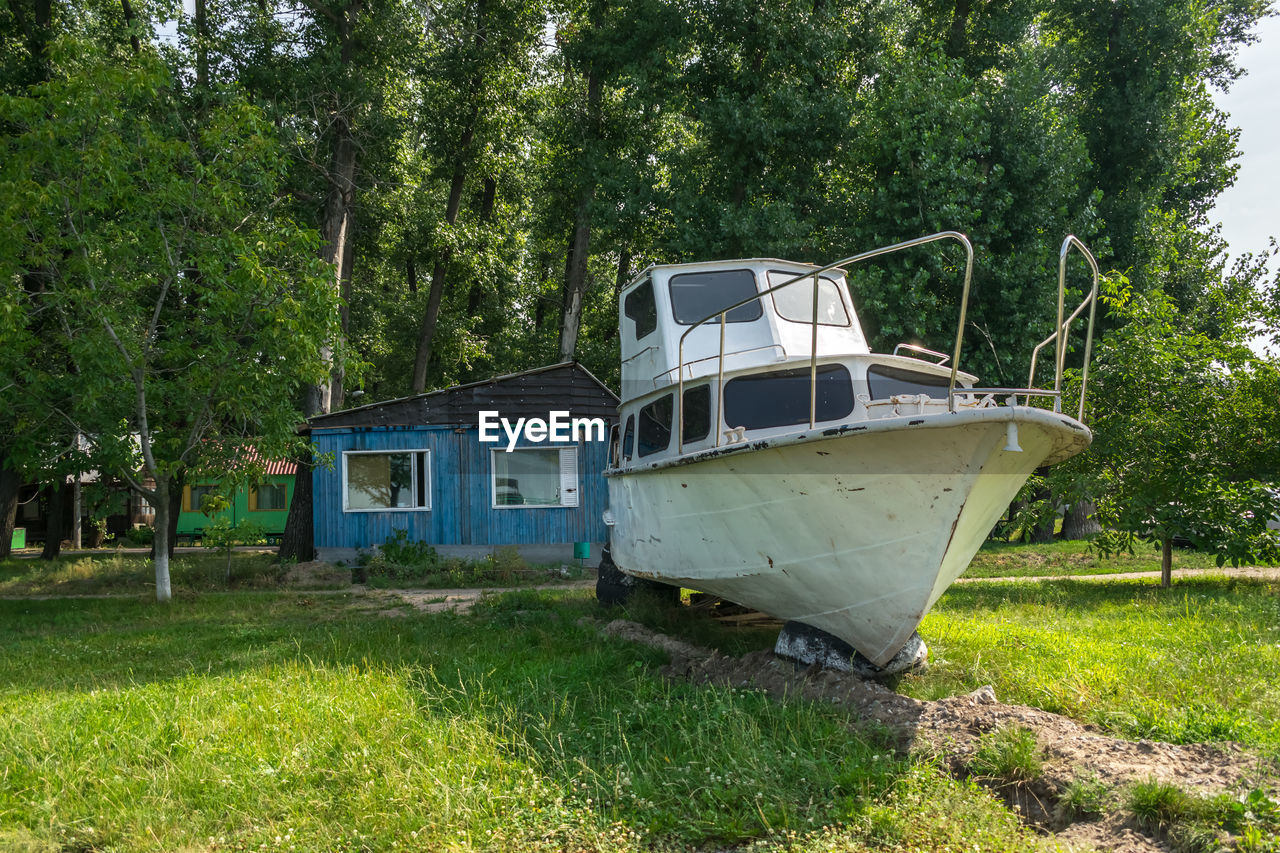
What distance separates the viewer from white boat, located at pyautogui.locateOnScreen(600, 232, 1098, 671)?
5.40 metres

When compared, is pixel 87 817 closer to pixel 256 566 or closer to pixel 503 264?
pixel 256 566

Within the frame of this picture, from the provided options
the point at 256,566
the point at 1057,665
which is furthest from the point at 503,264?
the point at 1057,665

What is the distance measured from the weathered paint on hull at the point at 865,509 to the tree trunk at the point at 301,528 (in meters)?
12.7

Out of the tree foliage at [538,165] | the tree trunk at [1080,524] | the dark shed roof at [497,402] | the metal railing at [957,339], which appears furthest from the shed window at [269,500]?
the metal railing at [957,339]

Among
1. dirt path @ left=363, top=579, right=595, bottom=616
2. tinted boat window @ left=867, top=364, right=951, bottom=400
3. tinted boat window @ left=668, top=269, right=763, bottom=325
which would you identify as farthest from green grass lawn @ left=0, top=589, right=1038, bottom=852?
dirt path @ left=363, top=579, right=595, bottom=616

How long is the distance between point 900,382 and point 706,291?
7.76 feet

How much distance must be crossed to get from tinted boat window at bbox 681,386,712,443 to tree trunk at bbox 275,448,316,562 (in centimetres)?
1174

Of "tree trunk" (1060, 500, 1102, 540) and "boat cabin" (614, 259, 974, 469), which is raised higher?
"boat cabin" (614, 259, 974, 469)

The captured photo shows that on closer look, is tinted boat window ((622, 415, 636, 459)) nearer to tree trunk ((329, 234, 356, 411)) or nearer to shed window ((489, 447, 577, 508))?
shed window ((489, 447, 577, 508))

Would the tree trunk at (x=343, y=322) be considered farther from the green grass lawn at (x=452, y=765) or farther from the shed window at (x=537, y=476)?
the green grass lawn at (x=452, y=765)

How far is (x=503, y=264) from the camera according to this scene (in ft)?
81.0

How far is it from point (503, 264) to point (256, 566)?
11.4 metres

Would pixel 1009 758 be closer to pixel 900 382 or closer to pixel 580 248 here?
pixel 900 382

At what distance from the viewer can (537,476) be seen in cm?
1805
